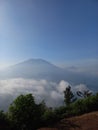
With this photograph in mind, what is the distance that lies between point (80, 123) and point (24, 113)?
418cm

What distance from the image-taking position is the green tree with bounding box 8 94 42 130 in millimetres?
19391

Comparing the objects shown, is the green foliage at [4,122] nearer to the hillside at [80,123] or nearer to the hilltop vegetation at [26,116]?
the hilltop vegetation at [26,116]

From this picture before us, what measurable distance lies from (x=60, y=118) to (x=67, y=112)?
1.04 metres

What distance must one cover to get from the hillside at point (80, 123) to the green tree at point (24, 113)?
1.83 m

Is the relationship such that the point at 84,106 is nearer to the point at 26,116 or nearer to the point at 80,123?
the point at 80,123

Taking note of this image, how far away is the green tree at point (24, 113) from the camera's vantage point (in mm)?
19391

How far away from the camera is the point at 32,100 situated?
1986 centimetres

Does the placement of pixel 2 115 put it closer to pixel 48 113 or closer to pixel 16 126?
pixel 16 126

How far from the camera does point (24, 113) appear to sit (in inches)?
763

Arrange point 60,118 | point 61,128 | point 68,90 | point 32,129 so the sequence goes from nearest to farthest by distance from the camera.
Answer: point 61,128
point 32,129
point 60,118
point 68,90

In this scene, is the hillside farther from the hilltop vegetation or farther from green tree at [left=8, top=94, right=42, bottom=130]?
green tree at [left=8, top=94, right=42, bottom=130]

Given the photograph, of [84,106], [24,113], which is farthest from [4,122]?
[84,106]

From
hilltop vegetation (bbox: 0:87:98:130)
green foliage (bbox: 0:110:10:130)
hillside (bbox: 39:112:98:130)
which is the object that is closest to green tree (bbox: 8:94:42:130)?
hilltop vegetation (bbox: 0:87:98:130)

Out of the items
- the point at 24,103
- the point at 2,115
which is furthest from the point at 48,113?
the point at 2,115
